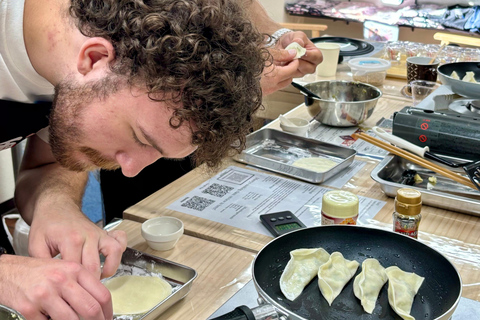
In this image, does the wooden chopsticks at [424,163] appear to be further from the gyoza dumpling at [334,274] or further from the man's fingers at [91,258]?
the man's fingers at [91,258]

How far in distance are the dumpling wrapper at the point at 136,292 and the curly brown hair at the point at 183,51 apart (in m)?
0.34

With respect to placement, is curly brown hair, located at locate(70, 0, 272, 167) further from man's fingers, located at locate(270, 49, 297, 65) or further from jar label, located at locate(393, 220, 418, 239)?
man's fingers, located at locate(270, 49, 297, 65)

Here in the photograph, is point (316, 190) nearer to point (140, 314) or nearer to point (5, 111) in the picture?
point (140, 314)

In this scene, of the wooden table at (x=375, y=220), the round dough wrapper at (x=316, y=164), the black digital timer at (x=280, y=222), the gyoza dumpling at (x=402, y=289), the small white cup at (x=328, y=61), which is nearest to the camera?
the gyoza dumpling at (x=402, y=289)

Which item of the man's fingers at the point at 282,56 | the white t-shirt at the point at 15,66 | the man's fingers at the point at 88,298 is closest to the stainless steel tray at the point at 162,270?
the man's fingers at the point at 88,298

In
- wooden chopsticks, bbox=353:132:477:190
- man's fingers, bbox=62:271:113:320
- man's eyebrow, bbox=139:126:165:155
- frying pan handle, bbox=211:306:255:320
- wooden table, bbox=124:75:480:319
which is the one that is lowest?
wooden table, bbox=124:75:480:319

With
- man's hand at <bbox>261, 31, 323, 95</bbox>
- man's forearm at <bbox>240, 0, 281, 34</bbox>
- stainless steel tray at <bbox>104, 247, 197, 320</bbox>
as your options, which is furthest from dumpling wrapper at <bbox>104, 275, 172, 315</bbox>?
man's forearm at <bbox>240, 0, 281, 34</bbox>

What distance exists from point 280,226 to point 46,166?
77cm

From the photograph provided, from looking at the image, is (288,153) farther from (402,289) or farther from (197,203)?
(402,289)

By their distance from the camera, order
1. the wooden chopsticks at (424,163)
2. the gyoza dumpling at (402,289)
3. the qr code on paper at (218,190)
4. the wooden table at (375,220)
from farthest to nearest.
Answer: the qr code on paper at (218,190) → the wooden chopsticks at (424,163) → the wooden table at (375,220) → the gyoza dumpling at (402,289)

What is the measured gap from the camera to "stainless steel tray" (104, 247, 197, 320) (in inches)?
45.4

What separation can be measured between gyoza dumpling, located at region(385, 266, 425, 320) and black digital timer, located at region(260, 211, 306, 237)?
0.34 m

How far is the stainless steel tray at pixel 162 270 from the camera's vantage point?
1.15 meters

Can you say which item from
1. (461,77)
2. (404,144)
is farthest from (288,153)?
(461,77)
